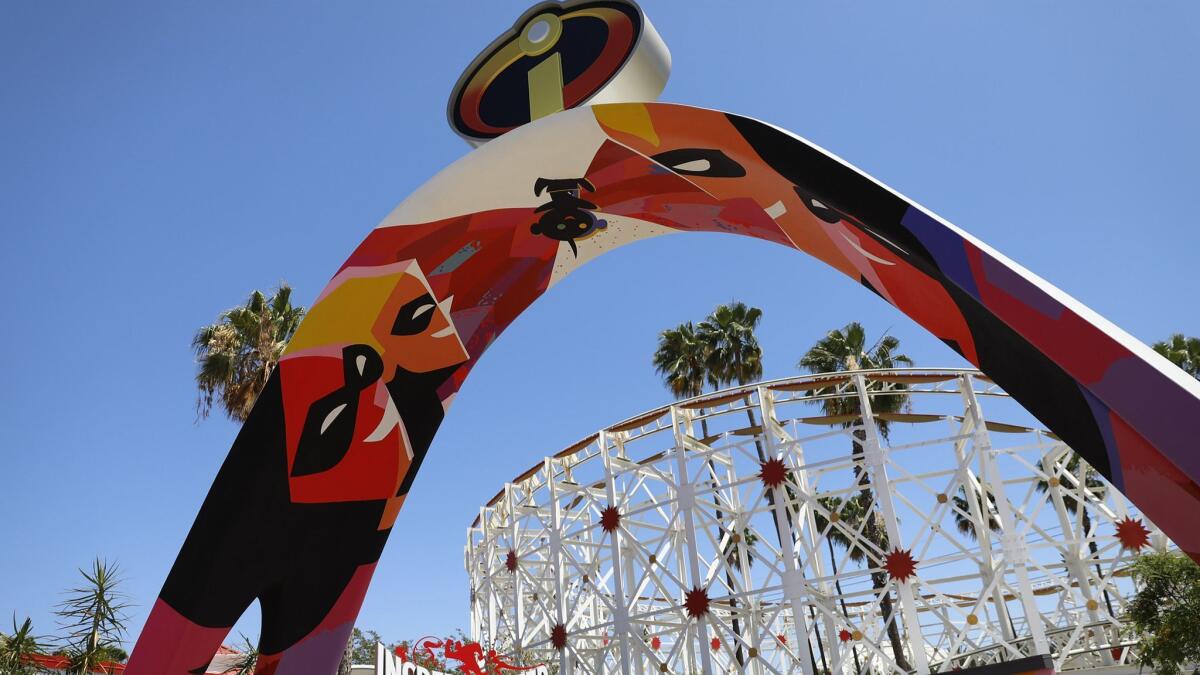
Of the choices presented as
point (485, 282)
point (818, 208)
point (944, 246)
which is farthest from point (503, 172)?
point (944, 246)

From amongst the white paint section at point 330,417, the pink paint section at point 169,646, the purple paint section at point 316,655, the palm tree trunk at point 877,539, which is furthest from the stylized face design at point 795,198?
the palm tree trunk at point 877,539

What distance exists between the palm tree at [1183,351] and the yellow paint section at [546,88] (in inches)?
893

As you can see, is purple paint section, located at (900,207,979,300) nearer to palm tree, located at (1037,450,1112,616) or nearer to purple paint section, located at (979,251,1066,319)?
purple paint section, located at (979,251,1066,319)

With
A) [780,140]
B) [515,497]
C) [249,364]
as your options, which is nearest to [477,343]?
[780,140]

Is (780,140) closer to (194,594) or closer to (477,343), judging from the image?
(477,343)

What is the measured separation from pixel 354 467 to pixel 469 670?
26.5 feet

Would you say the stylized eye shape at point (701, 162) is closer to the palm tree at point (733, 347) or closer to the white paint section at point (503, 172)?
the white paint section at point (503, 172)

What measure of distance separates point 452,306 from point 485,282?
467mm

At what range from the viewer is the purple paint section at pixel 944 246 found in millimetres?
5379

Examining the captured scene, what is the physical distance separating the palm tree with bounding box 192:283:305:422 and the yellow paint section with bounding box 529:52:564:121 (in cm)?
929

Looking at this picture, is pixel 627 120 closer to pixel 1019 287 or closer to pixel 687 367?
pixel 1019 287

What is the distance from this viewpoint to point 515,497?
872 inches

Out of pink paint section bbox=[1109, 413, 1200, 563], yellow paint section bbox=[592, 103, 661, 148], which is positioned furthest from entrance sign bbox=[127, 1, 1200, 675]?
pink paint section bbox=[1109, 413, 1200, 563]

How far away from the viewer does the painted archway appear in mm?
6359
